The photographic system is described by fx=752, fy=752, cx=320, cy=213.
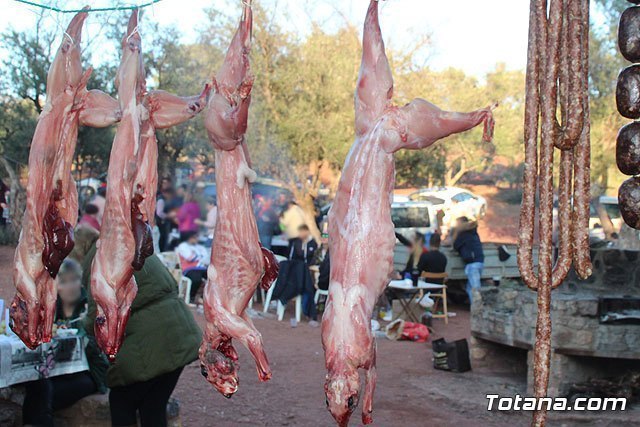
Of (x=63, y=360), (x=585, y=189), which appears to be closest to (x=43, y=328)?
(x=63, y=360)

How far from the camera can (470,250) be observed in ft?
50.6

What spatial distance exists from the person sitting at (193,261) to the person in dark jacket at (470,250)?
5.30 m

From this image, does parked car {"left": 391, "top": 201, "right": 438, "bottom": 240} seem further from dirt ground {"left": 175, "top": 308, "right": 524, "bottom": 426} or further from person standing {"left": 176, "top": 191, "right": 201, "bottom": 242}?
dirt ground {"left": 175, "top": 308, "right": 524, "bottom": 426}

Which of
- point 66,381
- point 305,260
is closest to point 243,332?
point 66,381

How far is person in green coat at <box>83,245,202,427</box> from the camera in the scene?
4.78 meters

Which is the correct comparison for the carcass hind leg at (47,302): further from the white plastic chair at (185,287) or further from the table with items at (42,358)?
the white plastic chair at (185,287)

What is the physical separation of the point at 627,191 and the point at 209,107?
84.2 inches

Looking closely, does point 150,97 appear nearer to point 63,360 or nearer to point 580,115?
point 580,115

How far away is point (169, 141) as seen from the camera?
20125mm

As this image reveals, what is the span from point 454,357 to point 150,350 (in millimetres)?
6316

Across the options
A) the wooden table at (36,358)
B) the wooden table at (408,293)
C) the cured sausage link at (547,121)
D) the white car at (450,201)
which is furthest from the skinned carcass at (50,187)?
the white car at (450,201)

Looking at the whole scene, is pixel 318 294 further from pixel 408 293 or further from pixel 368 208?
pixel 368 208

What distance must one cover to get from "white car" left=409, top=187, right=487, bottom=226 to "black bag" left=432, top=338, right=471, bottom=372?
48.2 feet

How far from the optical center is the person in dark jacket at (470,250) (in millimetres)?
15203
